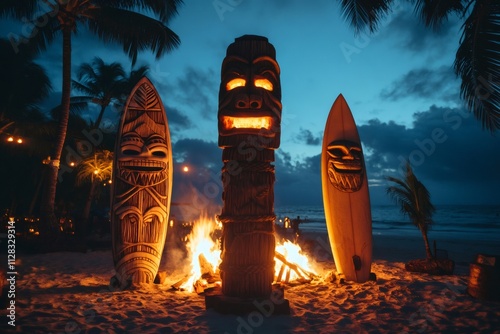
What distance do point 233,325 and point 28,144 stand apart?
584 inches

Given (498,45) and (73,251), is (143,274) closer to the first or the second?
(73,251)

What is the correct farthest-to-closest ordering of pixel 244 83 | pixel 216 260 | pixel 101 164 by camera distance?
pixel 101 164, pixel 216 260, pixel 244 83

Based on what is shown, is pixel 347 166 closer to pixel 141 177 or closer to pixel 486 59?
pixel 486 59

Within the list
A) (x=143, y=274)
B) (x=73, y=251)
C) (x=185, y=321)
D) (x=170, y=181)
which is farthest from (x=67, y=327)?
(x=73, y=251)

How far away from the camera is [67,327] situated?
385 centimetres

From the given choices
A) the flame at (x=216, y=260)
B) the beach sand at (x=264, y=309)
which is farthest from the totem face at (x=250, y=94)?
the flame at (x=216, y=260)

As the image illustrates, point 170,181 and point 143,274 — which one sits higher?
point 170,181

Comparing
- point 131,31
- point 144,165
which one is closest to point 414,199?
point 144,165

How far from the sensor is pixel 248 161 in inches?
188

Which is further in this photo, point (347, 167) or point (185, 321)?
point (347, 167)

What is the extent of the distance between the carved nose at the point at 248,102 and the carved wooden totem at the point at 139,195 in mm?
2028

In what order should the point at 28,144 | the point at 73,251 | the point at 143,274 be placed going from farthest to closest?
the point at 28,144
the point at 73,251
the point at 143,274

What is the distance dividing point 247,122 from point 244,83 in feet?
2.17

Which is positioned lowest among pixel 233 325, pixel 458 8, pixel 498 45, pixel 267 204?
pixel 233 325
